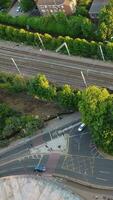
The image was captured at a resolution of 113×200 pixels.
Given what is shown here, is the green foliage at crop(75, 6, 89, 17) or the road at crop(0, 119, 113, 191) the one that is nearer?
the road at crop(0, 119, 113, 191)

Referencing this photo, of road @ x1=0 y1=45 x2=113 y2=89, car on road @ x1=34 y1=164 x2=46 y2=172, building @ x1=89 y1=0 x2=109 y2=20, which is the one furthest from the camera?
building @ x1=89 y1=0 x2=109 y2=20

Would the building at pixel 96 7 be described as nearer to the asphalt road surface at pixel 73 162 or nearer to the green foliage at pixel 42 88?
the green foliage at pixel 42 88

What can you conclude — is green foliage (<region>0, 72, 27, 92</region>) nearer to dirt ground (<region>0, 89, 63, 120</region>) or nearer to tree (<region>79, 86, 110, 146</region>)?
dirt ground (<region>0, 89, 63, 120</region>)

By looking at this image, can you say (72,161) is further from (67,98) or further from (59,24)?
(59,24)

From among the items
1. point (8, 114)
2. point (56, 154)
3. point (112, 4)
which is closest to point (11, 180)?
point (56, 154)

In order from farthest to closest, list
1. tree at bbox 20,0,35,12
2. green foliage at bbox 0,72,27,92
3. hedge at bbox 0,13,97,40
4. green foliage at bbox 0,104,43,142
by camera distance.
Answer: tree at bbox 20,0,35,12 → hedge at bbox 0,13,97,40 → green foliage at bbox 0,72,27,92 → green foliage at bbox 0,104,43,142

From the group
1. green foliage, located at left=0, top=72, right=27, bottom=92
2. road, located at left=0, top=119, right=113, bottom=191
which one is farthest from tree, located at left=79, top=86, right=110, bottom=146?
green foliage, located at left=0, top=72, right=27, bottom=92
